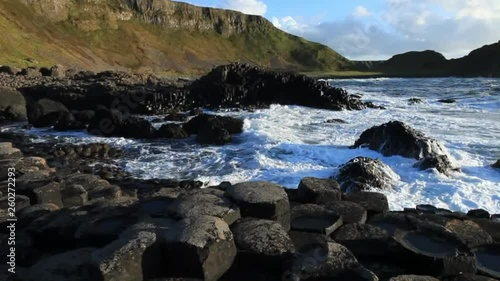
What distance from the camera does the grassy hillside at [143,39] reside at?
68375 millimetres

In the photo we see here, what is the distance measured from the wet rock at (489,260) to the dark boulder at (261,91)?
79.9 ft

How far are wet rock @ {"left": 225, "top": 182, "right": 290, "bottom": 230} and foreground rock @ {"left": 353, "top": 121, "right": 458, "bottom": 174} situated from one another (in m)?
7.31

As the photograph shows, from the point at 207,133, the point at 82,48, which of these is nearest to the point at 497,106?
the point at 207,133

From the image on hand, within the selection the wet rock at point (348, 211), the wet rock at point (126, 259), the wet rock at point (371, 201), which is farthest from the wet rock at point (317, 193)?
the wet rock at point (126, 259)

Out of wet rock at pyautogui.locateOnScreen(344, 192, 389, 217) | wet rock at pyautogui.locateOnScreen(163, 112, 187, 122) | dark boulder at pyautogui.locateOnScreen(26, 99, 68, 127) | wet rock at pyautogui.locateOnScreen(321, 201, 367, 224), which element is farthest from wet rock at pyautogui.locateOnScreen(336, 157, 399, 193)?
dark boulder at pyautogui.locateOnScreen(26, 99, 68, 127)

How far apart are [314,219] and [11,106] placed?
73.7 feet

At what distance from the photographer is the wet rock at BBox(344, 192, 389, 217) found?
662 cm

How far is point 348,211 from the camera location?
241 inches

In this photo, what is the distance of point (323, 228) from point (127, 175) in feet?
26.7

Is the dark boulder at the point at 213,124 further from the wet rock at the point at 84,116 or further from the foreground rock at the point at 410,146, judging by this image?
the foreground rock at the point at 410,146

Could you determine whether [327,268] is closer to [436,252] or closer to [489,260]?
[436,252]

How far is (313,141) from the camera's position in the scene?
16.8m

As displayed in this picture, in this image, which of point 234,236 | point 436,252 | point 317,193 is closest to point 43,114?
point 317,193

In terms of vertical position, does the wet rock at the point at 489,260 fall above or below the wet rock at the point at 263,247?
below
